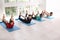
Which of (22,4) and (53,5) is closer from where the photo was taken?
(22,4)

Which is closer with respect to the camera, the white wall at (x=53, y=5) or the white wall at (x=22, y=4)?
the white wall at (x=22, y=4)

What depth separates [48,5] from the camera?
2.00 meters

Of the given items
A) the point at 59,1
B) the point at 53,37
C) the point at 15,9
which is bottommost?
the point at 53,37

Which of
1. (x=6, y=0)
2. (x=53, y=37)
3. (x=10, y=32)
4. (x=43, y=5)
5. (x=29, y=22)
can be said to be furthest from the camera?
(x=43, y=5)

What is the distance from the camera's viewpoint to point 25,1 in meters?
1.80

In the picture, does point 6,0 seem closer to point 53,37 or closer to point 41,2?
point 41,2

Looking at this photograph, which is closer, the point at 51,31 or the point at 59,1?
the point at 51,31

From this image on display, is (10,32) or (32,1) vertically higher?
(32,1)

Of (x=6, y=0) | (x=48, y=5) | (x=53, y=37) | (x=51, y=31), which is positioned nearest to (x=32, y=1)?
(x=48, y=5)

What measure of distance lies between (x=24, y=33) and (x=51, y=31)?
12.5 inches

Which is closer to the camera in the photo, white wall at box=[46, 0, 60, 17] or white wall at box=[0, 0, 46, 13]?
white wall at box=[0, 0, 46, 13]

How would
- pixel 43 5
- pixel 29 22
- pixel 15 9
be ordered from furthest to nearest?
pixel 43 5
pixel 15 9
pixel 29 22

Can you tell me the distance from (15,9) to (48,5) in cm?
68

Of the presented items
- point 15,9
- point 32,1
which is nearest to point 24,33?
point 15,9
